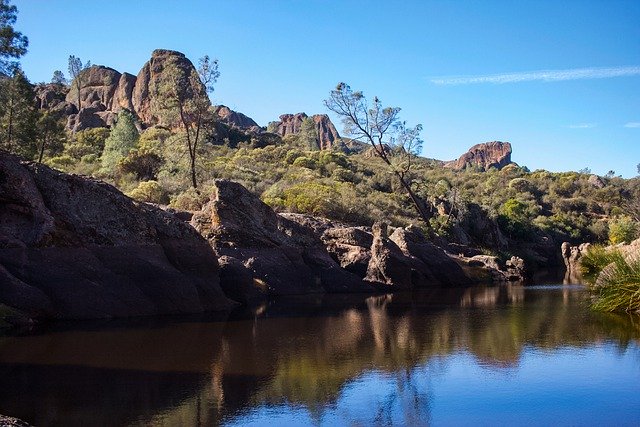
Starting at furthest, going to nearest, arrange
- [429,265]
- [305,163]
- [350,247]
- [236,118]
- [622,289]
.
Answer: [236,118] → [305,163] → [429,265] → [350,247] → [622,289]

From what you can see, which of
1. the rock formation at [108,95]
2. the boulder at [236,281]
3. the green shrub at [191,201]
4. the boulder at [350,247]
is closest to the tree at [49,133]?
the green shrub at [191,201]

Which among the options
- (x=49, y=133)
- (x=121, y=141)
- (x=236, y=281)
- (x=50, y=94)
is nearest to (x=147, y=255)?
(x=236, y=281)

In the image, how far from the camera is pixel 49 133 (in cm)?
4997

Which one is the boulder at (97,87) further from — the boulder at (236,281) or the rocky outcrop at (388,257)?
the boulder at (236,281)

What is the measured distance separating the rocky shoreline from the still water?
1587 mm

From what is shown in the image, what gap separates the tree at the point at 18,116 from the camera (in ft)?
149

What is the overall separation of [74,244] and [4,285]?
105 inches

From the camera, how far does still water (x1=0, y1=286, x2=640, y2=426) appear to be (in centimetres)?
922

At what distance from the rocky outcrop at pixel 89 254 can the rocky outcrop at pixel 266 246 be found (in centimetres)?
419

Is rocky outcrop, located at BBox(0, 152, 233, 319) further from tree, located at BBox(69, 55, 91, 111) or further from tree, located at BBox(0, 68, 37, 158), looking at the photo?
tree, located at BBox(69, 55, 91, 111)

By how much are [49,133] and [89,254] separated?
1376 inches

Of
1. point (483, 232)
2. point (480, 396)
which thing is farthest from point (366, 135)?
point (480, 396)

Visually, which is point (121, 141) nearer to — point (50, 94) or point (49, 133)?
point (49, 133)

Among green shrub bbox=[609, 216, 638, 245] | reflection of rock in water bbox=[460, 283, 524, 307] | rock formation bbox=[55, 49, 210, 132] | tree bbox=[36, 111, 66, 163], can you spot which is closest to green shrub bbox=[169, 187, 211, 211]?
reflection of rock in water bbox=[460, 283, 524, 307]
